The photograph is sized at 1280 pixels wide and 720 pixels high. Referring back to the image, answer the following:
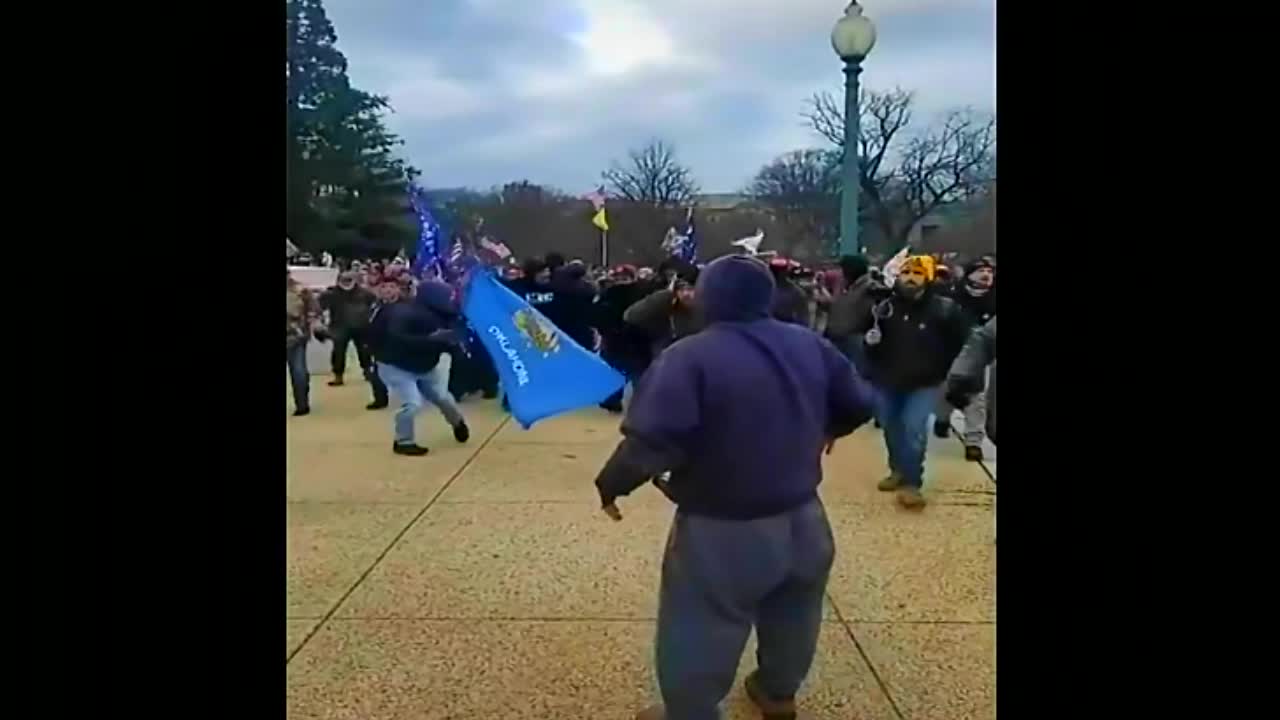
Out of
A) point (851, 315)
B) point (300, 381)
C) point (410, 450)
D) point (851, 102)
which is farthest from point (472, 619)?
point (300, 381)

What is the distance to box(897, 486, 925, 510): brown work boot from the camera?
5.71 m

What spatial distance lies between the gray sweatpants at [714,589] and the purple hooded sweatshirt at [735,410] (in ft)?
0.15

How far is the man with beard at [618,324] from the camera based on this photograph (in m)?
7.95

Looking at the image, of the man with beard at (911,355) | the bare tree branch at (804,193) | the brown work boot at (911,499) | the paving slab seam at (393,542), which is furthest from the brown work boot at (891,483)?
the paving slab seam at (393,542)

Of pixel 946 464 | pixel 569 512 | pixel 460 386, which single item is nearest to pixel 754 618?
pixel 569 512

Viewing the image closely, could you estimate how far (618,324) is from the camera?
8711mm

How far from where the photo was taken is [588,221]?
8594 mm

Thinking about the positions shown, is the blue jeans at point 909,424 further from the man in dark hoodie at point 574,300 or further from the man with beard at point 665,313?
the man in dark hoodie at point 574,300

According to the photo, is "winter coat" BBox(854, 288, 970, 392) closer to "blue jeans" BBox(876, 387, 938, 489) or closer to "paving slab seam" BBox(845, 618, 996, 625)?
"blue jeans" BBox(876, 387, 938, 489)

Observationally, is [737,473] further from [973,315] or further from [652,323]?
[973,315]

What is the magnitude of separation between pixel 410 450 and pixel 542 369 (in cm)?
407
